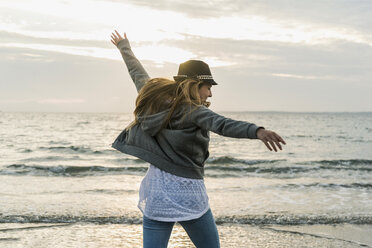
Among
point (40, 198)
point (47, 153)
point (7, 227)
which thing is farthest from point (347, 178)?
point (47, 153)

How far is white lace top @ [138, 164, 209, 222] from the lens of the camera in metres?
2.48

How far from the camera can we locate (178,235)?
5672 mm

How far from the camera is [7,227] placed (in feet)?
19.8

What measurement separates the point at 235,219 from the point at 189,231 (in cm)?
423

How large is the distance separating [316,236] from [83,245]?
10.6 ft

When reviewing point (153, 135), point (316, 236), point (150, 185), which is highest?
point (153, 135)

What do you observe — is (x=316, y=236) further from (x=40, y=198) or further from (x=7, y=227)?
(x=40, y=198)

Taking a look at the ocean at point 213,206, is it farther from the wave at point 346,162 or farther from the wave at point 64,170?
the wave at point 346,162

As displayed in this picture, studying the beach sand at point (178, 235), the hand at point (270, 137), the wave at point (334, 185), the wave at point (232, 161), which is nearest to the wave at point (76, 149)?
the wave at point (232, 161)

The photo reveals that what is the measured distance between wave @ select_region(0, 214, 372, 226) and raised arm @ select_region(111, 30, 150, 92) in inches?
152

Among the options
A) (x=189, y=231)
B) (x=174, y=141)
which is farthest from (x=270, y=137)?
(x=189, y=231)

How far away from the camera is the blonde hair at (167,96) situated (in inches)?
88.8

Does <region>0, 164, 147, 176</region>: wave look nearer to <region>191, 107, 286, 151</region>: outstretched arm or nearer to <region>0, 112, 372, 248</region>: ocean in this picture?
<region>0, 112, 372, 248</region>: ocean

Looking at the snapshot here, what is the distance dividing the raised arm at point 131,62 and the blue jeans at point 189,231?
3.06 feet
